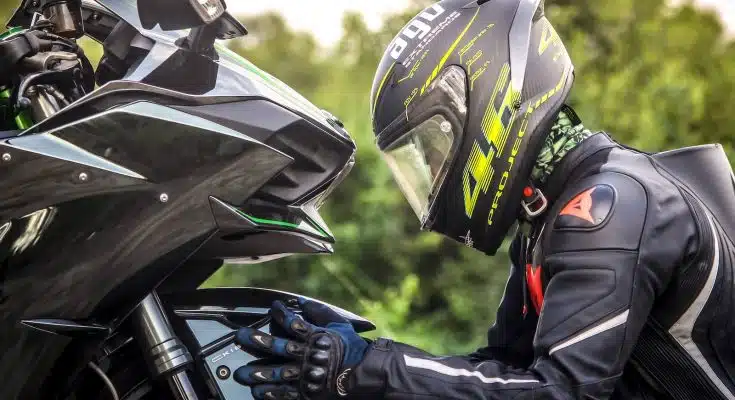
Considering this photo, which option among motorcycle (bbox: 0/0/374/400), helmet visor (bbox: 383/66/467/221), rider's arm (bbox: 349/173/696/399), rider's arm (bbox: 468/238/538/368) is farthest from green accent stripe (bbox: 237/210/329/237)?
rider's arm (bbox: 468/238/538/368)

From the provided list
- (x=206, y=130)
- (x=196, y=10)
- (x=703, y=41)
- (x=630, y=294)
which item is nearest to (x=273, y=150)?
(x=206, y=130)

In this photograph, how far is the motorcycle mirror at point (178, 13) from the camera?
2.12 m

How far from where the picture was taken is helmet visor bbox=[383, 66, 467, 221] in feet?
8.44

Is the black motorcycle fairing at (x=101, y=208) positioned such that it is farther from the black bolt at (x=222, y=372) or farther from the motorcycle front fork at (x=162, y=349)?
the black bolt at (x=222, y=372)

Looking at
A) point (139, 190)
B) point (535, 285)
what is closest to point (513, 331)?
point (535, 285)

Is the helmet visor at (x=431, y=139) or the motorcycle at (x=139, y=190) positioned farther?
the helmet visor at (x=431, y=139)

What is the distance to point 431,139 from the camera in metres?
2.62

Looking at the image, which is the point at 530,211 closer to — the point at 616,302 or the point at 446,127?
the point at 446,127

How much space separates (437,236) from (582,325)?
4.20m

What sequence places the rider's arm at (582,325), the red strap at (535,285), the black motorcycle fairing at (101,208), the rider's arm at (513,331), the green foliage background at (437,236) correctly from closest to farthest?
the black motorcycle fairing at (101,208) → the rider's arm at (582,325) → the red strap at (535,285) → the rider's arm at (513,331) → the green foliage background at (437,236)

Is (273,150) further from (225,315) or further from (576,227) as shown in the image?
(576,227)

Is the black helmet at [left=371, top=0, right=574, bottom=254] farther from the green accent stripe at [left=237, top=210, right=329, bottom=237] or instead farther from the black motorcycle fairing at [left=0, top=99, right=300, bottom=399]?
the black motorcycle fairing at [left=0, top=99, right=300, bottom=399]

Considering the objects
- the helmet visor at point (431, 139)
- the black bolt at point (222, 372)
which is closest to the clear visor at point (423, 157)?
the helmet visor at point (431, 139)

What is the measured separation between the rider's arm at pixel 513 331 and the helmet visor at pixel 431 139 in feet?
1.34
